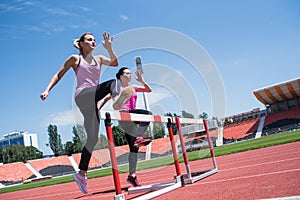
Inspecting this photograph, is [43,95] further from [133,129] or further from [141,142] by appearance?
[133,129]

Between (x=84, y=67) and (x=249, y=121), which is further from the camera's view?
(x=249, y=121)

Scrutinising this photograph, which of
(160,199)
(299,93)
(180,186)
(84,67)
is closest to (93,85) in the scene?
(84,67)

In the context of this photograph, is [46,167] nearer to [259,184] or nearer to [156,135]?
[156,135]

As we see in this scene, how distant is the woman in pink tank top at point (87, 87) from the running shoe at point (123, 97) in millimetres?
675

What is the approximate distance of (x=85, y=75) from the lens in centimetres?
366

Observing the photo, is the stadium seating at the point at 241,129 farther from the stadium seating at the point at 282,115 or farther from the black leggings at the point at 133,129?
the black leggings at the point at 133,129

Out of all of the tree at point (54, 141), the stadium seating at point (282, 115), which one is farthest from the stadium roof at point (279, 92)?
the tree at point (54, 141)

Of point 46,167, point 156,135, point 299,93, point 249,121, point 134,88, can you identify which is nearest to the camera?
point 134,88

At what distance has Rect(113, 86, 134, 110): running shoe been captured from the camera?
4355mm

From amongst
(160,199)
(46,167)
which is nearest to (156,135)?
(160,199)

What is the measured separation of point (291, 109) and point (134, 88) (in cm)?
4184

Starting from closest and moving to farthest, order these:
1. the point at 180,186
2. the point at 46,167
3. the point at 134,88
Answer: the point at 180,186 < the point at 134,88 < the point at 46,167

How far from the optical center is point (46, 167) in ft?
169

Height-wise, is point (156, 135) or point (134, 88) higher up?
point (134, 88)
